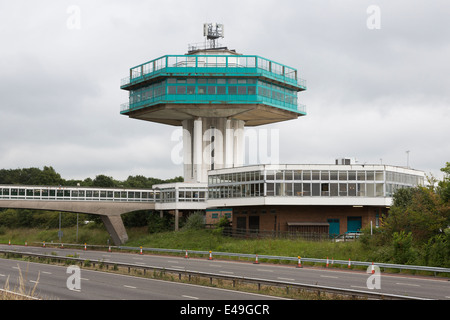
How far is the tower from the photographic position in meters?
70.6

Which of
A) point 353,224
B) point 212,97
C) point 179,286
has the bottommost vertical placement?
point 179,286

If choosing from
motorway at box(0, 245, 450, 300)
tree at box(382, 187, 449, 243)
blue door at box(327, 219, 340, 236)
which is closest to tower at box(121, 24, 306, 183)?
blue door at box(327, 219, 340, 236)

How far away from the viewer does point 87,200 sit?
6912 cm

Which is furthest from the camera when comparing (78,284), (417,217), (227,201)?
(227,201)

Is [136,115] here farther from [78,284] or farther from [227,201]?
[78,284]

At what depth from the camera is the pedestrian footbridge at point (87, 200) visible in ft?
213

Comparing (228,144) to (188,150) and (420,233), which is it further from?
(420,233)

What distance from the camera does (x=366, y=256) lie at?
40.2 m

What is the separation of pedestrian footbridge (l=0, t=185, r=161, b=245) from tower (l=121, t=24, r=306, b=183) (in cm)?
830

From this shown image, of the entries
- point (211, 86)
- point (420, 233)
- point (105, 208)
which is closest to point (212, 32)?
point (211, 86)

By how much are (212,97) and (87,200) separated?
2005 cm

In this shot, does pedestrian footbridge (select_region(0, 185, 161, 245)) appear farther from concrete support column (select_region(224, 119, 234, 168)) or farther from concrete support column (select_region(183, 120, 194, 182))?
concrete support column (select_region(224, 119, 234, 168))
